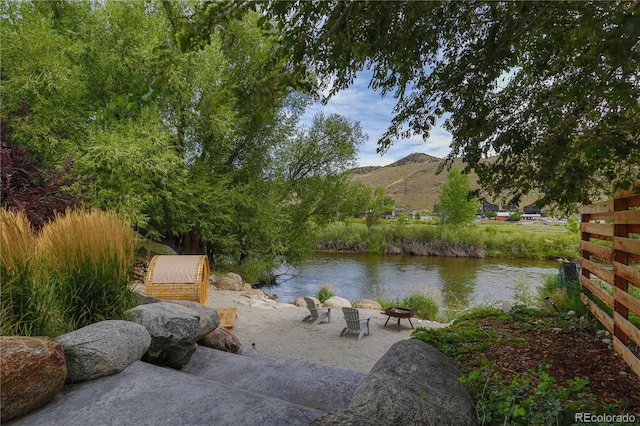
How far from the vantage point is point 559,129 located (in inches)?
92.7

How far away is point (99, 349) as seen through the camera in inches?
99.2

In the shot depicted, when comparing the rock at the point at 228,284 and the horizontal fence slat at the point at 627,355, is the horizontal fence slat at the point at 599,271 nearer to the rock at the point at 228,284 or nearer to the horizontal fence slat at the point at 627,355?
the horizontal fence slat at the point at 627,355

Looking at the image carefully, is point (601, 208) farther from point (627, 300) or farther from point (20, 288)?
point (20, 288)

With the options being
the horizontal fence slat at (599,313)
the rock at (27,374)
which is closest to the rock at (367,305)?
the horizontal fence slat at (599,313)

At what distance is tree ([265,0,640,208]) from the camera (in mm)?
2072

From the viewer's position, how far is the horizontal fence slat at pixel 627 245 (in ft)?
9.21

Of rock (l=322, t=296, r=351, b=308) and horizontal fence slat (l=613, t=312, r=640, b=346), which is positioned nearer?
horizontal fence slat (l=613, t=312, r=640, b=346)

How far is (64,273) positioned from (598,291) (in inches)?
212

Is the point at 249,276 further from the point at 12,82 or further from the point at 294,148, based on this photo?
the point at 12,82

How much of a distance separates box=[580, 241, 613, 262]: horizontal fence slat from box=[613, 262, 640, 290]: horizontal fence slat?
1.06 feet

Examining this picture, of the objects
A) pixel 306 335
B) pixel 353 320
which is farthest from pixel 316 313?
pixel 353 320

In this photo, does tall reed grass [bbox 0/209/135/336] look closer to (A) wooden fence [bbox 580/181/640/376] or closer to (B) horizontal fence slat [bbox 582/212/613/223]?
(A) wooden fence [bbox 580/181/640/376]

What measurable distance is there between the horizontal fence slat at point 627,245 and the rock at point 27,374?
432cm

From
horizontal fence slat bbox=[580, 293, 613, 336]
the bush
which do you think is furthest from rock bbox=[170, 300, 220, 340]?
the bush
